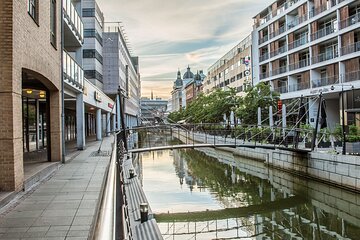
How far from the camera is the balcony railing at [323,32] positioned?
39.0m

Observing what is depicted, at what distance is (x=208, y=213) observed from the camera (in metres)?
15.4

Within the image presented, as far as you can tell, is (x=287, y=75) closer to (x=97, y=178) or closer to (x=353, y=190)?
(x=353, y=190)

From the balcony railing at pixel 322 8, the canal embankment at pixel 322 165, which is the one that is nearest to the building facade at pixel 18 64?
the canal embankment at pixel 322 165

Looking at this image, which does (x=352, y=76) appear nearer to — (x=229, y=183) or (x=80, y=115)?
(x=229, y=183)

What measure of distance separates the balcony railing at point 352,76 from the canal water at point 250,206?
15305mm

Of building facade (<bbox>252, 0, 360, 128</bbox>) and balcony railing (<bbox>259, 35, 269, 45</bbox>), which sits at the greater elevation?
balcony railing (<bbox>259, 35, 269, 45</bbox>)

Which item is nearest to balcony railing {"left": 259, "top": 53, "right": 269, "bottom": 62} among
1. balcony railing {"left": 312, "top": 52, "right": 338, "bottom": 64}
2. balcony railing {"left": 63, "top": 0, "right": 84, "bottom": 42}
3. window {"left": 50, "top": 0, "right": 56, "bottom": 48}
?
balcony railing {"left": 312, "top": 52, "right": 338, "bottom": 64}

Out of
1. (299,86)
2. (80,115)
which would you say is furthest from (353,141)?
(299,86)

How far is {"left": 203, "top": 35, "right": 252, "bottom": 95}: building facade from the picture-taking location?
6053 centimetres

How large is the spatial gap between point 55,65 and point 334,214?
479 inches

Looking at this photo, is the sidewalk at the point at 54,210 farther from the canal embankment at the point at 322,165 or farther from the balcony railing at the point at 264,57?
the balcony railing at the point at 264,57

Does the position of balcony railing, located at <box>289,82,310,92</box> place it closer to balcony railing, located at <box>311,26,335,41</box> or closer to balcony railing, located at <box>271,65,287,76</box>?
balcony railing, located at <box>271,65,287,76</box>

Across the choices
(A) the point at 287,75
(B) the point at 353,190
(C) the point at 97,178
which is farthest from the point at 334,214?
(A) the point at 287,75

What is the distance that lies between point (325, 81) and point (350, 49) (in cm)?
478
